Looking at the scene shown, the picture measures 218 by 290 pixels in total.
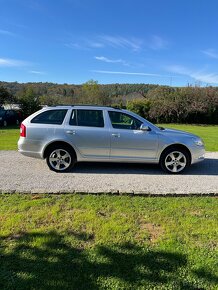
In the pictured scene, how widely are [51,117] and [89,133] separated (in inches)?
41.5

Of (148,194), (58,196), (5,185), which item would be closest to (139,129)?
(148,194)

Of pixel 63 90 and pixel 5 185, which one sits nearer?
pixel 5 185

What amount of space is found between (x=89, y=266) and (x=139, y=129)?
15.3ft

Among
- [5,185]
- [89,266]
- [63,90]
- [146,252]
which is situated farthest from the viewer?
[63,90]

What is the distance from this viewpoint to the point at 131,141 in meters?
7.40

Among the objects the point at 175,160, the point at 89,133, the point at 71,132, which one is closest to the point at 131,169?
the point at 175,160

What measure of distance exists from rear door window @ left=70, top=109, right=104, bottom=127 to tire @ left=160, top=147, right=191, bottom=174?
5.99ft

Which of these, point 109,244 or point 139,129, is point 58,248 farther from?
point 139,129

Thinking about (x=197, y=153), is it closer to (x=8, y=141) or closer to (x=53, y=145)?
(x=53, y=145)

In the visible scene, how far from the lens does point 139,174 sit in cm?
736

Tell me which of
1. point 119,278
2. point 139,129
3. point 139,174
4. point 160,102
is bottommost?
point 119,278

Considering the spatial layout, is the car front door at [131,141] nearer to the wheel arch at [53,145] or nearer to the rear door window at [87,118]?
the rear door window at [87,118]

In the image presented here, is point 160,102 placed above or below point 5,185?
above

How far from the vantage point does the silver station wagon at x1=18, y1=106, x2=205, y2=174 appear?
730 cm
